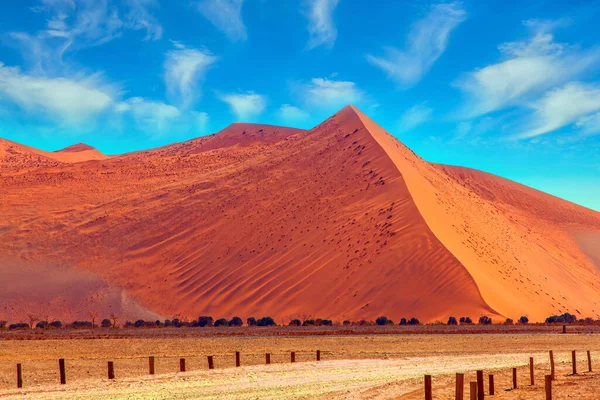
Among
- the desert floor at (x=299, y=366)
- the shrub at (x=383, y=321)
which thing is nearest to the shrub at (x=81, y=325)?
the desert floor at (x=299, y=366)

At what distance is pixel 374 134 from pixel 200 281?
31.5 metres

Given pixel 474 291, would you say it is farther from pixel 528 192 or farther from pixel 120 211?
pixel 528 192

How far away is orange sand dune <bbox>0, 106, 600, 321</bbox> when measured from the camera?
5906 cm

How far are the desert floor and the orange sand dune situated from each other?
1827 centimetres

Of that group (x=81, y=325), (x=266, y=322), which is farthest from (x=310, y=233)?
(x=81, y=325)

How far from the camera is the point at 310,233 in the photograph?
71.2 m

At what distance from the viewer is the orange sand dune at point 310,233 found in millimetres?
59062

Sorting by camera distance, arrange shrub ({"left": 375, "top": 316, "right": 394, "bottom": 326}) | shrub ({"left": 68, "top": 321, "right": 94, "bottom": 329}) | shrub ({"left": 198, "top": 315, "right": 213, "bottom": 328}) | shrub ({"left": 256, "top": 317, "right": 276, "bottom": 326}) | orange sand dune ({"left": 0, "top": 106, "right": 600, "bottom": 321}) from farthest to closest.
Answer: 1. orange sand dune ({"left": 0, "top": 106, "right": 600, "bottom": 321})
2. shrub ({"left": 198, "top": 315, "right": 213, "bottom": 328})
3. shrub ({"left": 68, "top": 321, "right": 94, "bottom": 329})
4. shrub ({"left": 256, "top": 317, "right": 276, "bottom": 326})
5. shrub ({"left": 375, "top": 316, "right": 394, "bottom": 326})

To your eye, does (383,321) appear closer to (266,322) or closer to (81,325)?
(266,322)

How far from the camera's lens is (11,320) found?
67.6 m

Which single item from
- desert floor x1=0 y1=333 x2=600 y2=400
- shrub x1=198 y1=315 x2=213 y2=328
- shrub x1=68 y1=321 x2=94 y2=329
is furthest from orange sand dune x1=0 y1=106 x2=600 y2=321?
desert floor x1=0 y1=333 x2=600 y2=400

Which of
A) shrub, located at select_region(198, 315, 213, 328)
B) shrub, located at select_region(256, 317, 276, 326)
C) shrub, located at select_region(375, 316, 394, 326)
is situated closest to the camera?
shrub, located at select_region(375, 316, 394, 326)

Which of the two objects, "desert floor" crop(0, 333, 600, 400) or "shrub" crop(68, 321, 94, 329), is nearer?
"desert floor" crop(0, 333, 600, 400)

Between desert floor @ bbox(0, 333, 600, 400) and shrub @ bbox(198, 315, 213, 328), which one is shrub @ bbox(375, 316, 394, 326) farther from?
shrub @ bbox(198, 315, 213, 328)
